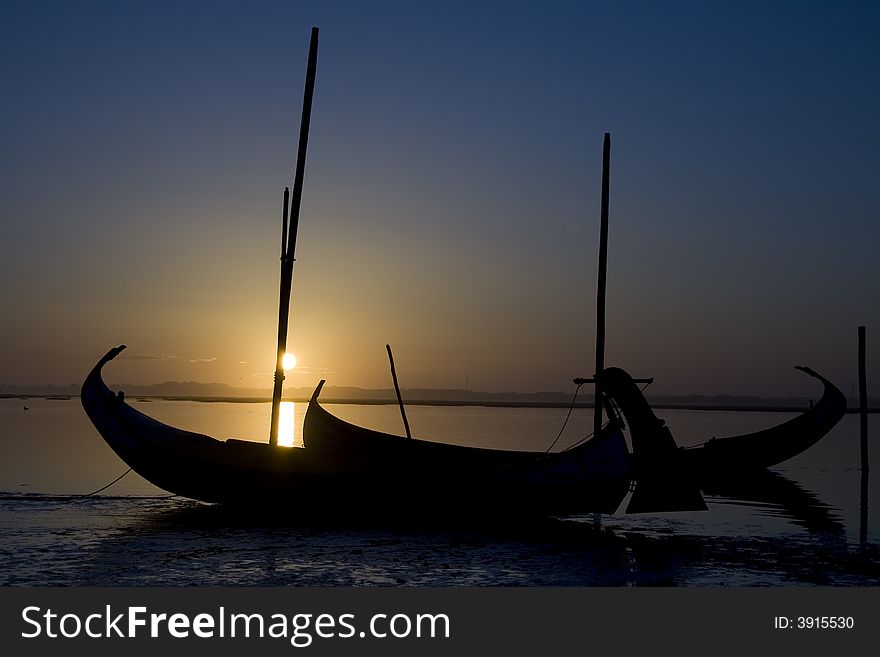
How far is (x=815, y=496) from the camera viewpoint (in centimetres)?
2627

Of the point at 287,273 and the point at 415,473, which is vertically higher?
the point at 287,273

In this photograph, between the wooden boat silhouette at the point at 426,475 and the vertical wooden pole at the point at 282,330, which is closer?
the wooden boat silhouette at the point at 426,475

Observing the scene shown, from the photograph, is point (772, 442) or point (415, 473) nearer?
point (415, 473)

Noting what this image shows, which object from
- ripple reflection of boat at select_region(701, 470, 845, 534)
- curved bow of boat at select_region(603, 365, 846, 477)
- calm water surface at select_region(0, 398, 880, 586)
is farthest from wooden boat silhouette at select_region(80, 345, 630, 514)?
curved bow of boat at select_region(603, 365, 846, 477)

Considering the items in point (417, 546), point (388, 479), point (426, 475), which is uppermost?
point (426, 475)

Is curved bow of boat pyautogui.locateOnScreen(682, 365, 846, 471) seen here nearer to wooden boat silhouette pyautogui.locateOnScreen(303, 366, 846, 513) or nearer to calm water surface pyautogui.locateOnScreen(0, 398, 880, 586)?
wooden boat silhouette pyautogui.locateOnScreen(303, 366, 846, 513)

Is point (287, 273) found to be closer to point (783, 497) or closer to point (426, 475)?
point (426, 475)

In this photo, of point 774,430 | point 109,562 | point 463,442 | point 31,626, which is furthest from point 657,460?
point 463,442

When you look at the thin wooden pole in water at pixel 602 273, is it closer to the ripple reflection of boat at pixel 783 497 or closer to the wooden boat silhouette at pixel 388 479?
the wooden boat silhouette at pixel 388 479

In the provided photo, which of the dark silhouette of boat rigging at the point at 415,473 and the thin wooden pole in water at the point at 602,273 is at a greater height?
the thin wooden pole in water at the point at 602,273

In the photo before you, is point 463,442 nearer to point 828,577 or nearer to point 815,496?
point 815,496

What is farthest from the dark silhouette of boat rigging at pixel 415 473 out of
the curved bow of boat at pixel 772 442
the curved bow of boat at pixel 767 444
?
the curved bow of boat at pixel 772 442

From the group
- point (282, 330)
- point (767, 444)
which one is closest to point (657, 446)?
point (282, 330)

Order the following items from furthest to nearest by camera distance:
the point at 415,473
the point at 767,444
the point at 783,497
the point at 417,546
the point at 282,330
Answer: the point at 767,444, the point at 783,497, the point at 282,330, the point at 415,473, the point at 417,546
